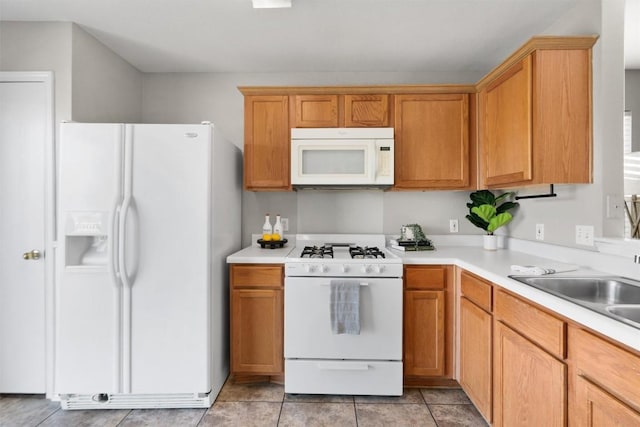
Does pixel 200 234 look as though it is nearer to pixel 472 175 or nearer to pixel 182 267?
pixel 182 267

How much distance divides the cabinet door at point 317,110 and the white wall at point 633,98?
5.60 feet

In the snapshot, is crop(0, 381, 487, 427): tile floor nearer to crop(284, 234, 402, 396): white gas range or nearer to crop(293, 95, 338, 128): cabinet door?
crop(284, 234, 402, 396): white gas range

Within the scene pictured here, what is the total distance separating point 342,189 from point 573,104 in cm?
159

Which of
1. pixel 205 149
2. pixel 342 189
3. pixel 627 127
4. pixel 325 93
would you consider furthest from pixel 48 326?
pixel 627 127

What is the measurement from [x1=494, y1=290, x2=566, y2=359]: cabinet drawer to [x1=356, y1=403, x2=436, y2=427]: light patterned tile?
0.81m

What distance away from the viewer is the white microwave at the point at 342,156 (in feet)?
7.73

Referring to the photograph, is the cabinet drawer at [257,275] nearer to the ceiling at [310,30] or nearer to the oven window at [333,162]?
the oven window at [333,162]

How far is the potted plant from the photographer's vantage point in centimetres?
239

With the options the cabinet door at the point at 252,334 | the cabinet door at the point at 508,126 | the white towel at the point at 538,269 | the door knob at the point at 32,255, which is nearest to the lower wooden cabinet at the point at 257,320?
the cabinet door at the point at 252,334

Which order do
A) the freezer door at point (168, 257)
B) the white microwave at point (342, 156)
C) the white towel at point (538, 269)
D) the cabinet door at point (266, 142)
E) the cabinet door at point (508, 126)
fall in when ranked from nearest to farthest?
1. the white towel at point (538, 269)
2. the cabinet door at point (508, 126)
3. the freezer door at point (168, 257)
4. the white microwave at point (342, 156)
5. the cabinet door at point (266, 142)

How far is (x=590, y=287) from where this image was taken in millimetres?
1475

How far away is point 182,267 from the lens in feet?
6.31

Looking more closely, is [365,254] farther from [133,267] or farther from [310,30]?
[310,30]

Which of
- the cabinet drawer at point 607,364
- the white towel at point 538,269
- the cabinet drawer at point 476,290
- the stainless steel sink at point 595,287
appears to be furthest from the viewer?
the cabinet drawer at point 476,290
